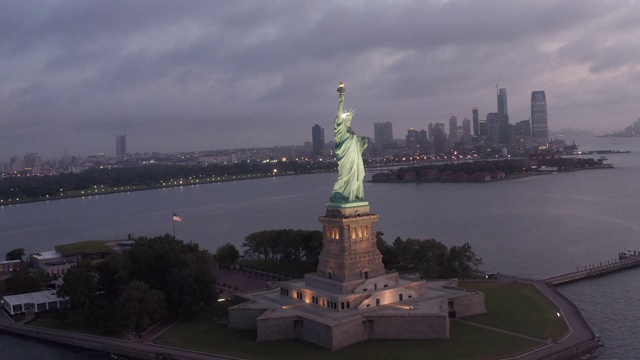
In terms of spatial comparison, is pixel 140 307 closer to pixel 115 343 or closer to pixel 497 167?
pixel 115 343

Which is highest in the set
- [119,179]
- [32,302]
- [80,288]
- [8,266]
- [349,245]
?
[119,179]

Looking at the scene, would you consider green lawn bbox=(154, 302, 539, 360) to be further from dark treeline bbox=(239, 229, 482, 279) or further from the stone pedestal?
dark treeline bbox=(239, 229, 482, 279)

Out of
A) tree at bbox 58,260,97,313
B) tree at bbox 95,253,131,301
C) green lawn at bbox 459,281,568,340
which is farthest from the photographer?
tree at bbox 95,253,131,301

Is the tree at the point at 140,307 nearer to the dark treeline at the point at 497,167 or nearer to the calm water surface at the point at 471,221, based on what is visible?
the calm water surface at the point at 471,221

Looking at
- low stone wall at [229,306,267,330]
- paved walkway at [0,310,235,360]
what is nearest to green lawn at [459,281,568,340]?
low stone wall at [229,306,267,330]

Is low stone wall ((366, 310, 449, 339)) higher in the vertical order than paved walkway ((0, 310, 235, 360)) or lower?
higher

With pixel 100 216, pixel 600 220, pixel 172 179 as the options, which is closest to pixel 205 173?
pixel 172 179

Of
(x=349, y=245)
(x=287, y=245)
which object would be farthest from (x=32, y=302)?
(x=349, y=245)
